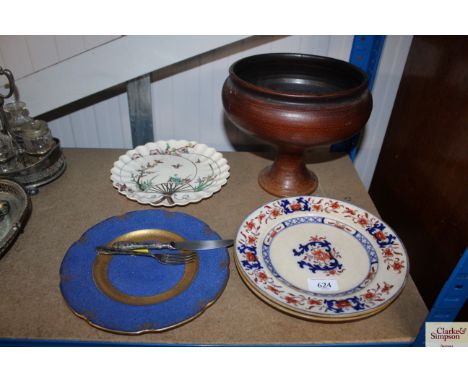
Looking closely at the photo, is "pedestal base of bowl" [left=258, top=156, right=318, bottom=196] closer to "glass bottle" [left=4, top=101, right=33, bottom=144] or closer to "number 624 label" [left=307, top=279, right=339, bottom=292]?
"number 624 label" [left=307, top=279, right=339, bottom=292]

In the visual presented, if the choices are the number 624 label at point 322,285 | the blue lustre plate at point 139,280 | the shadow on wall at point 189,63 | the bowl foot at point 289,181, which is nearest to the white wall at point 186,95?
the shadow on wall at point 189,63

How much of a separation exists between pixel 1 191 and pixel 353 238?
→ 70 centimetres

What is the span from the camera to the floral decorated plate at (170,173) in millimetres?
828

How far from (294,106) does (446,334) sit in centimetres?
45

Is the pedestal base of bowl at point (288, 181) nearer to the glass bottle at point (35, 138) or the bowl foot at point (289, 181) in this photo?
the bowl foot at point (289, 181)

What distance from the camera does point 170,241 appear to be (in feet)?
2.42

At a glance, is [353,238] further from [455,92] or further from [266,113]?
[455,92]

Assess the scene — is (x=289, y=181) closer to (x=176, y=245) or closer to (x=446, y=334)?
(x=176, y=245)

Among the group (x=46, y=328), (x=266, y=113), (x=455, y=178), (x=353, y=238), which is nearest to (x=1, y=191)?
(x=46, y=328)

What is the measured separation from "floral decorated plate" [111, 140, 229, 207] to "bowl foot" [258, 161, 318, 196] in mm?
102

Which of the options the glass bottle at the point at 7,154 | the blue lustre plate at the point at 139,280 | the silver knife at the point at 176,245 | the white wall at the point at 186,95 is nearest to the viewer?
the blue lustre plate at the point at 139,280

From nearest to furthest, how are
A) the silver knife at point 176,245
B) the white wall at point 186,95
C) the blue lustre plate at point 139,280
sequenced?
1. the blue lustre plate at point 139,280
2. the silver knife at point 176,245
3. the white wall at point 186,95

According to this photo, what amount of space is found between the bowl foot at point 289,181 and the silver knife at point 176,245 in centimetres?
22

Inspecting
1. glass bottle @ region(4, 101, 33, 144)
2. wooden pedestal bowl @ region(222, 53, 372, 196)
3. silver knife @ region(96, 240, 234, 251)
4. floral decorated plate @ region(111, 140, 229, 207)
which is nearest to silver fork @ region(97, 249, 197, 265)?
silver knife @ region(96, 240, 234, 251)
